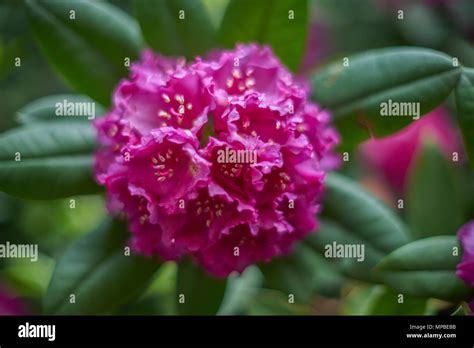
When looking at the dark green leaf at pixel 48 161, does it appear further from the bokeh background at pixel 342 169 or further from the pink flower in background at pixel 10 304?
the pink flower in background at pixel 10 304

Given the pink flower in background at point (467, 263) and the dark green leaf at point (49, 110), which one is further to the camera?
the dark green leaf at point (49, 110)

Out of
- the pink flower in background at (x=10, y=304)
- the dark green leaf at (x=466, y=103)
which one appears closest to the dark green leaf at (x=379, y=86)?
the dark green leaf at (x=466, y=103)

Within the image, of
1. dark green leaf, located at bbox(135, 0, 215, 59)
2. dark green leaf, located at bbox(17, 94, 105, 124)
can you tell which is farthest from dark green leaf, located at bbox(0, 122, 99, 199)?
dark green leaf, located at bbox(135, 0, 215, 59)

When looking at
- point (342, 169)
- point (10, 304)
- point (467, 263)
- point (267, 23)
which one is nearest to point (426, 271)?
point (467, 263)

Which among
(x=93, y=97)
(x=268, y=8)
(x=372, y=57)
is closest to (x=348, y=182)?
(x=372, y=57)

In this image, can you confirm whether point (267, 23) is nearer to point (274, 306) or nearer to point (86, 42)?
point (86, 42)

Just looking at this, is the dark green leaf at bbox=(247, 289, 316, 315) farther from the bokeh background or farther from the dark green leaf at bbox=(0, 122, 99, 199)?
the dark green leaf at bbox=(0, 122, 99, 199)
